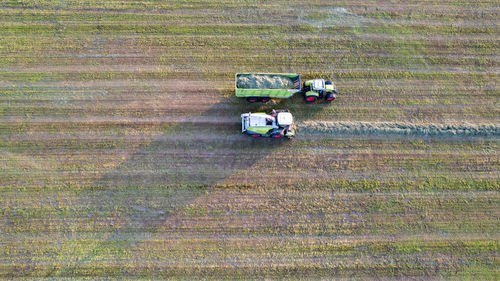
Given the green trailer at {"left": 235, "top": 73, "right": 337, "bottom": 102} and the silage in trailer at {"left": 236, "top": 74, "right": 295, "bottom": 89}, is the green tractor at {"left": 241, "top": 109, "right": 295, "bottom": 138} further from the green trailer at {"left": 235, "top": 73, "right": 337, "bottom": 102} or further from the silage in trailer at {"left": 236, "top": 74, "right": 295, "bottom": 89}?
the silage in trailer at {"left": 236, "top": 74, "right": 295, "bottom": 89}

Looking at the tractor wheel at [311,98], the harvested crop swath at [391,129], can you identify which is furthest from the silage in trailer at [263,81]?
the harvested crop swath at [391,129]

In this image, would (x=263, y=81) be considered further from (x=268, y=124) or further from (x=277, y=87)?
(x=268, y=124)

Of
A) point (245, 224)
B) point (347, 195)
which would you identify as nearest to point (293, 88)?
point (347, 195)

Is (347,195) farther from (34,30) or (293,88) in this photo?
(34,30)

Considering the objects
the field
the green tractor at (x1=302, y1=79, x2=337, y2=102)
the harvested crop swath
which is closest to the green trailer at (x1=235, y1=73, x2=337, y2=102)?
the green tractor at (x1=302, y1=79, x2=337, y2=102)

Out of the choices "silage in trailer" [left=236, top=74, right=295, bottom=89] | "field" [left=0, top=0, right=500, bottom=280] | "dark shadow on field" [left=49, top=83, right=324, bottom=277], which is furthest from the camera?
"silage in trailer" [left=236, top=74, right=295, bottom=89]

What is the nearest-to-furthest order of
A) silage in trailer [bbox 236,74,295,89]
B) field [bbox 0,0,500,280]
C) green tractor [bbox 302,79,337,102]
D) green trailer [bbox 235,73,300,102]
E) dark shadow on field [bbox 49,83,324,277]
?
field [bbox 0,0,500,280]
dark shadow on field [bbox 49,83,324,277]
green trailer [bbox 235,73,300,102]
silage in trailer [bbox 236,74,295,89]
green tractor [bbox 302,79,337,102]

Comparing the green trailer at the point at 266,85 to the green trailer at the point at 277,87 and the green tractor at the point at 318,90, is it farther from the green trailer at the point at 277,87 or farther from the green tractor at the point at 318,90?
the green tractor at the point at 318,90

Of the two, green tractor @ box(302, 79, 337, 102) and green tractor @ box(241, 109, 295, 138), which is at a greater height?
green tractor @ box(302, 79, 337, 102)
